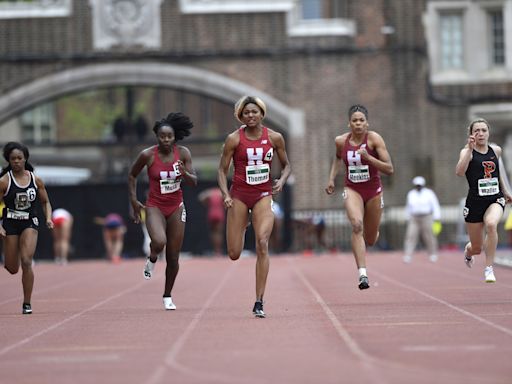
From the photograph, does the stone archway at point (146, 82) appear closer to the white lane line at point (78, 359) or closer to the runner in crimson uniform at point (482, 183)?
the runner in crimson uniform at point (482, 183)

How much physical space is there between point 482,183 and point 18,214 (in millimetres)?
5286

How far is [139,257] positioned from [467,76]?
10.6m

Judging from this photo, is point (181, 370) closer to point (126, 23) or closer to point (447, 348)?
point (447, 348)

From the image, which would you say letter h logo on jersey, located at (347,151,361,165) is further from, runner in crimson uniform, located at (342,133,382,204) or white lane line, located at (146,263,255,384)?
white lane line, located at (146,263,255,384)

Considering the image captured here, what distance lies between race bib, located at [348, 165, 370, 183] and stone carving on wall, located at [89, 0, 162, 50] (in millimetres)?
24005

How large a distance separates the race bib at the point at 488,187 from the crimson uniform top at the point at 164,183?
143 inches

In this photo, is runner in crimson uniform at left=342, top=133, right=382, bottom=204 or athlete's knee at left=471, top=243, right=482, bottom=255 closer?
runner in crimson uniform at left=342, top=133, right=382, bottom=204

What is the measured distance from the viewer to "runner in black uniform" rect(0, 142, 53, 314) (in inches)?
635

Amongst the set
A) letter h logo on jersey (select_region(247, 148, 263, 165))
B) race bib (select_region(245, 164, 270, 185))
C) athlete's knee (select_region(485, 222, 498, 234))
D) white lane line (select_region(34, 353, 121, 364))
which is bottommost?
white lane line (select_region(34, 353, 121, 364))

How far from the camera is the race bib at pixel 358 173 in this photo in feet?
54.5

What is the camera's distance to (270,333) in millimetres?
12789

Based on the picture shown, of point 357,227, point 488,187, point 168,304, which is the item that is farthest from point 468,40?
point 168,304

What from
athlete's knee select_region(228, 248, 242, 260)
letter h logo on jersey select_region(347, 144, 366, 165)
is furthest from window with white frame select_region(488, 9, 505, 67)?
athlete's knee select_region(228, 248, 242, 260)

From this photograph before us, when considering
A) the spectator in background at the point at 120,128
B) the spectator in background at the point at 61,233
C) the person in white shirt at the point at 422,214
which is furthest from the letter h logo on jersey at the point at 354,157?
the spectator in background at the point at 120,128
